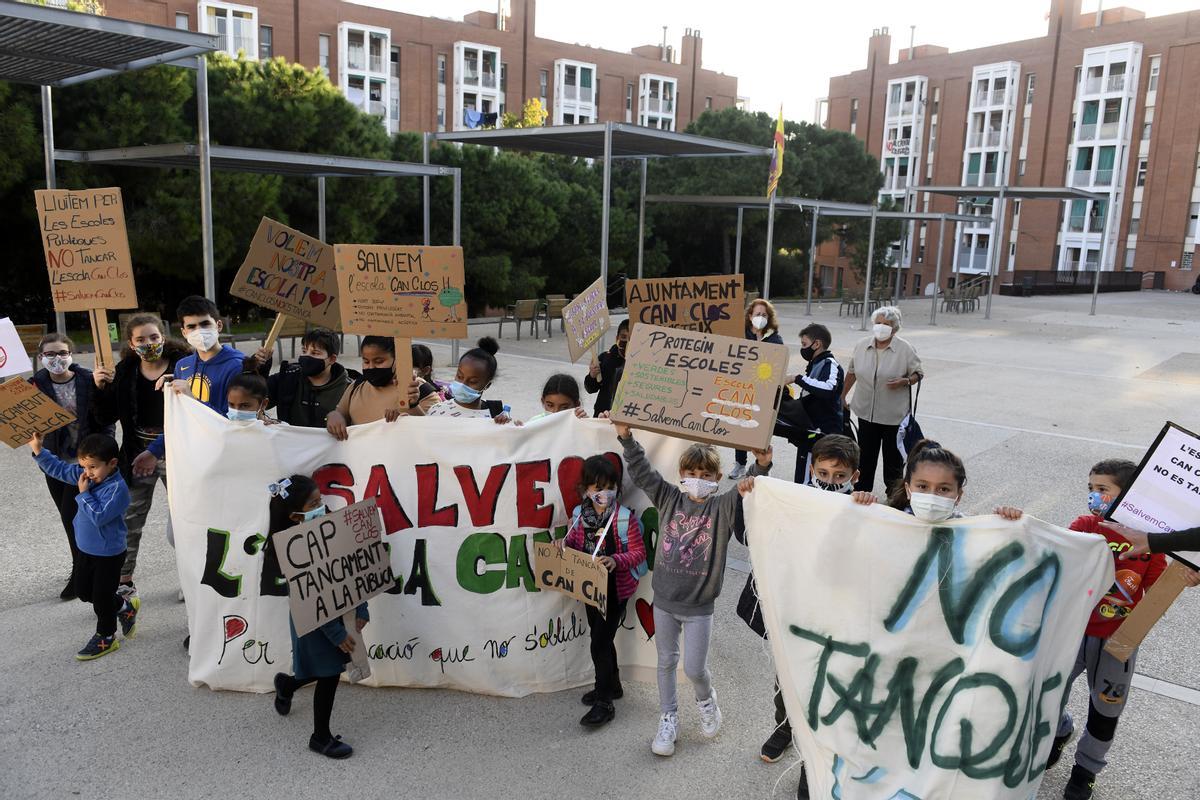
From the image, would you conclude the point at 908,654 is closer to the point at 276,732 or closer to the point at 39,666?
the point at 276,732

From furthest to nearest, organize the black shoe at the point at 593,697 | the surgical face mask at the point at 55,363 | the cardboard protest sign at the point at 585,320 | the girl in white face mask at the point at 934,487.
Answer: the cardboard protest sign at the point at 585,320 < the surgical face mask at the point at 55,363 < the black shoe at the point at 593,697 < the girl in white face mask at the point at 934,487

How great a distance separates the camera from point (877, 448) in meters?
7.15

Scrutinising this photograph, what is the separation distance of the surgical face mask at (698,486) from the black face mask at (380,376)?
76.3 inches

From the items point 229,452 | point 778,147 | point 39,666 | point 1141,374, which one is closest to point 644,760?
point 229,452

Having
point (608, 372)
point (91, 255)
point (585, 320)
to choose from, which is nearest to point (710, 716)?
point (585, 320)

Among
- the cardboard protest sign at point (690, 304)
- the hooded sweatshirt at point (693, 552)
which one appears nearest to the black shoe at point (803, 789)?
the hooded sweatshirt at point (693, 552)

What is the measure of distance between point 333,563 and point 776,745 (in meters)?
2.02

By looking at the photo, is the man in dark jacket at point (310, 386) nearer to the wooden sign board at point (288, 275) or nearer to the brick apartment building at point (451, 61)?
the wooden sign board at point (288, 275)

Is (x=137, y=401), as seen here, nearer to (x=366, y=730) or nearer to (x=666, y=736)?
(x=366, y=730)

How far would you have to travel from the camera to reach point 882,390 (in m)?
6.93

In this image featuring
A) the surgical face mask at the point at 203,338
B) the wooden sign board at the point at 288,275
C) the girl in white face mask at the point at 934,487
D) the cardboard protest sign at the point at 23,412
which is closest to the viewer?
the girl in white face mask at the point at 934,487

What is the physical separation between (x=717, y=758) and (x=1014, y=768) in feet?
4.02

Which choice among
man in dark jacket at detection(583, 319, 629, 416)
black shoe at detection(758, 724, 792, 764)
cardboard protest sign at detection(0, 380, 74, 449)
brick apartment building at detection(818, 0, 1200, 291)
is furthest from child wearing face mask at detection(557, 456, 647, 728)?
brick apartment building at detection(818, 0, 1200, 291)

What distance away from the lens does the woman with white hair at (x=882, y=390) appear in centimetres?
690
